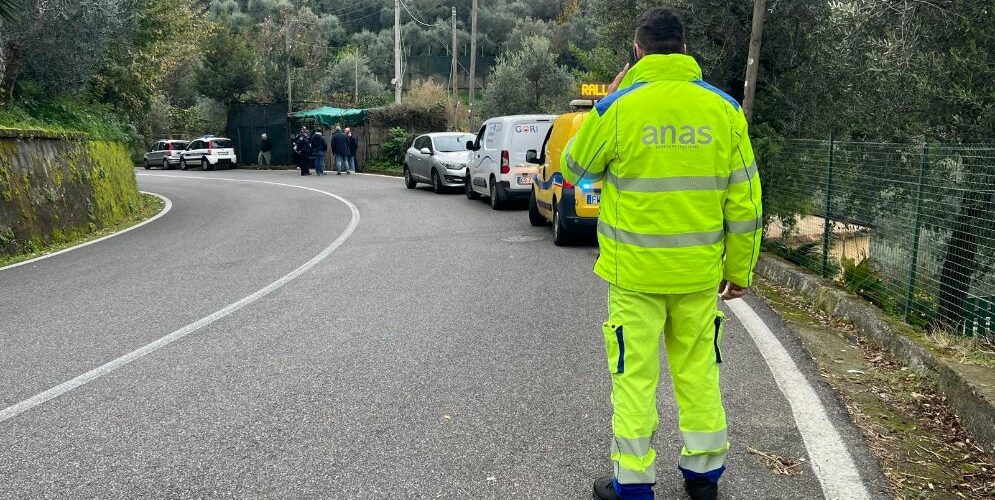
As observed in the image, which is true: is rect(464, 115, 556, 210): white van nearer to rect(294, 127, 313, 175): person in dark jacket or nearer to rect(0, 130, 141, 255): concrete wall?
rect(0, 130, 141, 255): concrete wall

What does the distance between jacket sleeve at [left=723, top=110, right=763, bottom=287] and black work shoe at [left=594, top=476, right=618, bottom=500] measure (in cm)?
100

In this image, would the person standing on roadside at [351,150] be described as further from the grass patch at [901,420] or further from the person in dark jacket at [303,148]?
the grass patch at [901,420]

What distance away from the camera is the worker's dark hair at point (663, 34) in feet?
10.9

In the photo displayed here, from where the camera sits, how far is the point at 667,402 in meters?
4.75

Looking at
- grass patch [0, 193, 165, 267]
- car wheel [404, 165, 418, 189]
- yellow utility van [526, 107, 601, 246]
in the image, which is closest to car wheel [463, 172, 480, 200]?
car wheel [404, 165, 418, 189]

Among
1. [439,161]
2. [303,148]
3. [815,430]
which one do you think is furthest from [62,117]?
[815,430]

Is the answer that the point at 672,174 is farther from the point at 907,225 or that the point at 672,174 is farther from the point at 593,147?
the point at 907,225

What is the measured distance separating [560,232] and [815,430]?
7194 mm

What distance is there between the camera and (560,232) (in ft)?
37.1

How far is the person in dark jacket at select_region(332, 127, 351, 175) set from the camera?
3169cm

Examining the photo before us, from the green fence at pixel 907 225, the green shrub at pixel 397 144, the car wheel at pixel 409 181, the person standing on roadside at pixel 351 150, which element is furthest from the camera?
the green shrub at pixel 397 144

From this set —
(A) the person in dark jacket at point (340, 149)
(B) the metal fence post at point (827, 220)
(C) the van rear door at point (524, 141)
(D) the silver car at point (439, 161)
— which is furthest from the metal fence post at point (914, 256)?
(A) the person in dark jacket at point (340, 149)

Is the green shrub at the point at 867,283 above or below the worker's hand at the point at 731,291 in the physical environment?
below

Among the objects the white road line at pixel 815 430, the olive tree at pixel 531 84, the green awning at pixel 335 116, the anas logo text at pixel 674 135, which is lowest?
the white road line at pixel 815 430
